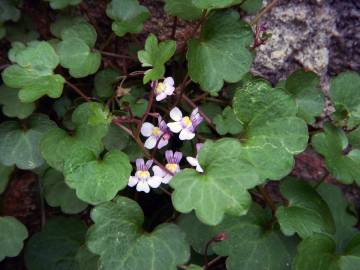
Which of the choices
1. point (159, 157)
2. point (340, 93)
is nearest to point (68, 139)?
point (159, 157)

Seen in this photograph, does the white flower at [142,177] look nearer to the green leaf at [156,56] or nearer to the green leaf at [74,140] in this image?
the green leaf at [74,140]

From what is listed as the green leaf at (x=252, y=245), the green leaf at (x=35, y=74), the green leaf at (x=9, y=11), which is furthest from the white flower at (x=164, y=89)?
the green leaf at (x=9, y=11)

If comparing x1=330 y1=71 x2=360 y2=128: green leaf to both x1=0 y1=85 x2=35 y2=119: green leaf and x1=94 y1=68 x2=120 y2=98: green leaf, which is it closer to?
x1=94 y1=68 x2=120 y2=98: green leaf

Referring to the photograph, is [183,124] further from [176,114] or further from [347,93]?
[347,93]

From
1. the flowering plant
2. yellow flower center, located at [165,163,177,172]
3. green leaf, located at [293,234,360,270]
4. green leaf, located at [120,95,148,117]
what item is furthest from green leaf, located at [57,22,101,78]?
green leaf, located at [293,234,360,270]

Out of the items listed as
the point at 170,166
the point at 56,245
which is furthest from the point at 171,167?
the point at 56,245

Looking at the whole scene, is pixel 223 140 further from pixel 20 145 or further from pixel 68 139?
pixel 20 145
